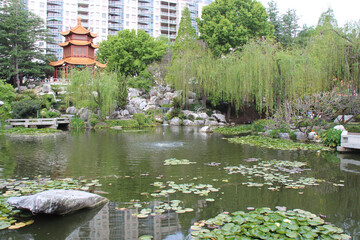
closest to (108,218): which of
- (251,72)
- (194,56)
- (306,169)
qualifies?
(306,169)

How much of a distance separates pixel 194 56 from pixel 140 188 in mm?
23014

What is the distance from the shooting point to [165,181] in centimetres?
649

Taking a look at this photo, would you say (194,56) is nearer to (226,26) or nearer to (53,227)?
(226,26)

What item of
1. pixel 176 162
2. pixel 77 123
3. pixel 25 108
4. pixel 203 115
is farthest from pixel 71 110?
pixel 176 162

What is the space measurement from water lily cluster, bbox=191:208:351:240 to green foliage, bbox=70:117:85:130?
20860 millimetres

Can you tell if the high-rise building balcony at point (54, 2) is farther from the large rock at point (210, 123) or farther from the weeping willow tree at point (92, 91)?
the large rock at point (210, 123)

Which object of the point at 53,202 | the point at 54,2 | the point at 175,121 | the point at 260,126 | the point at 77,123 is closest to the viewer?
the point at 53,202

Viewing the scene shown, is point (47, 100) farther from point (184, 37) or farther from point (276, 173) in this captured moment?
point (276, 173)

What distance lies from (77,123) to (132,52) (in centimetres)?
1726

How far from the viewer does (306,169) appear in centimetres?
768

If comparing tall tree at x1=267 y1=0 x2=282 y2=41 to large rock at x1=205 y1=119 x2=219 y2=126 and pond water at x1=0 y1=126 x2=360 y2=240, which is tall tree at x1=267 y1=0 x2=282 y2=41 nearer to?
large rock at x1=205 y1=119 x2=219 y2=126

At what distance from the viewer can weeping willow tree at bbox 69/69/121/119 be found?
78.7 feet

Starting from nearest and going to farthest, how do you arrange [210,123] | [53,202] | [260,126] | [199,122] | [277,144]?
[53,202]
[277,144]
[260,126]
[210,123]
[199,122]

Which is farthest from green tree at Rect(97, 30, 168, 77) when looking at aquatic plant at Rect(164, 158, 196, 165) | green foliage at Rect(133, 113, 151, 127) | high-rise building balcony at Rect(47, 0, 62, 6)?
aquatic plant at Rect(164, 158, 196, 165)
